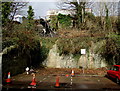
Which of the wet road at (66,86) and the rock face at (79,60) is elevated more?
the rock face at (79,60)

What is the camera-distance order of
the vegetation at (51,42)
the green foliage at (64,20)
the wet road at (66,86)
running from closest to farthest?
the wet road at (66,86) → the vegetation at (51,42) → the green foliage at (64,20)

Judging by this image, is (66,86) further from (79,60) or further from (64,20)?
(64,20)

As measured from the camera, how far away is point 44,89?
895cm

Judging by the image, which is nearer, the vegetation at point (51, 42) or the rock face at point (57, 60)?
the vegetation at point (51, 42)

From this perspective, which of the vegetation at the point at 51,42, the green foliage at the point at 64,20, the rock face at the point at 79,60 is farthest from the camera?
the green foliage at the point at 64,20

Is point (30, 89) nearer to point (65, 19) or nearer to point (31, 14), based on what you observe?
point (65, 19)

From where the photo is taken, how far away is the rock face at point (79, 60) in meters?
20.1

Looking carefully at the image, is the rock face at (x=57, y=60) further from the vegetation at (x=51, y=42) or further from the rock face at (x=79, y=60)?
the vegetation at (x=51, y=42)

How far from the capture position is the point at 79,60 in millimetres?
20391

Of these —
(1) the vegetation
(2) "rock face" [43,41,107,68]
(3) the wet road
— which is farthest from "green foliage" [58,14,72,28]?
(3) the wet road

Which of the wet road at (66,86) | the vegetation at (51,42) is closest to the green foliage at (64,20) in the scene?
the vegetation at (51,42)

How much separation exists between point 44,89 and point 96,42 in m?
13.8

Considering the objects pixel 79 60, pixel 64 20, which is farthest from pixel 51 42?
pixel 64 20

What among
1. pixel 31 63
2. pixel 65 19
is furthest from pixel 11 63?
pixel 65 19
